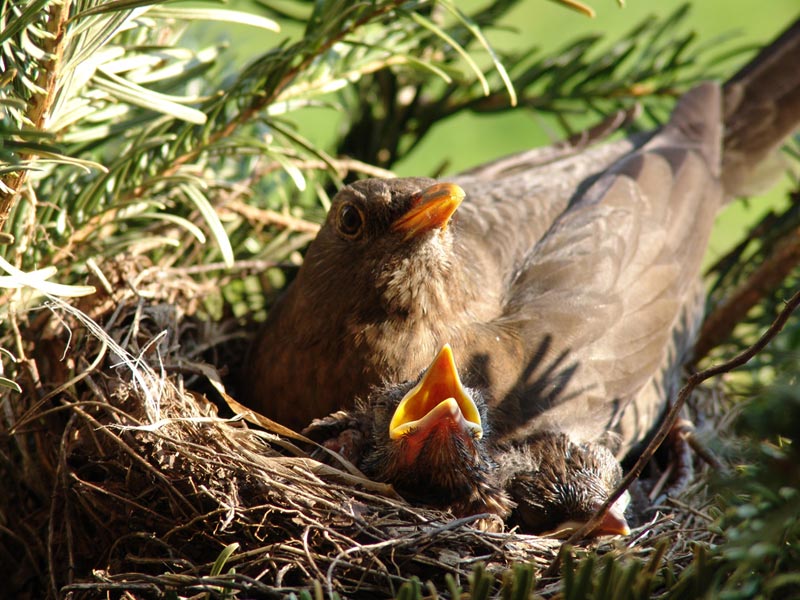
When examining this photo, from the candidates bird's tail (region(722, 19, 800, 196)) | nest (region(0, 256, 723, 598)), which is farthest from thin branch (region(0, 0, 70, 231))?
bird's tail (region(722, 19, 800, 196))

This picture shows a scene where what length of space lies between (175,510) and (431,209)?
1013 millimetres

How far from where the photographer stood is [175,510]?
185 centimetres

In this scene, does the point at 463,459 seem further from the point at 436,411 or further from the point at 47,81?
the point at 47,81

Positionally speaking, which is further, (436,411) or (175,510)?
(436,411)

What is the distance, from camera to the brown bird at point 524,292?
7.68 ft

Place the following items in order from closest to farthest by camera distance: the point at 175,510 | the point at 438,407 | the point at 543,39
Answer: the point at 175,510
the point at 438,407
the point at 543,39

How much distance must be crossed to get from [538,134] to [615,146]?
89.8 inches

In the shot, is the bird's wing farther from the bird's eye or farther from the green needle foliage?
the bird's eye

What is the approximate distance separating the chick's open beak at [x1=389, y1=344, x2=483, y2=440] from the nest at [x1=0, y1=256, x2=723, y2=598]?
0.61 feet

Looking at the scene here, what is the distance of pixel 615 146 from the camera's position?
10.9ft

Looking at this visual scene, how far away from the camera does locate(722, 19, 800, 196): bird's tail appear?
3.17 metres

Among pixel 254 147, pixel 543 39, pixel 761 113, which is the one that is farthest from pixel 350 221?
pixel 543 39

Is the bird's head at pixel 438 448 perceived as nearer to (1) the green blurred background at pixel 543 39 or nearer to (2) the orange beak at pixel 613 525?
(2) the orange beak at pixel 613 525

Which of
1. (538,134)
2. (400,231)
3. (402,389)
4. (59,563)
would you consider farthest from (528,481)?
(538,134)
